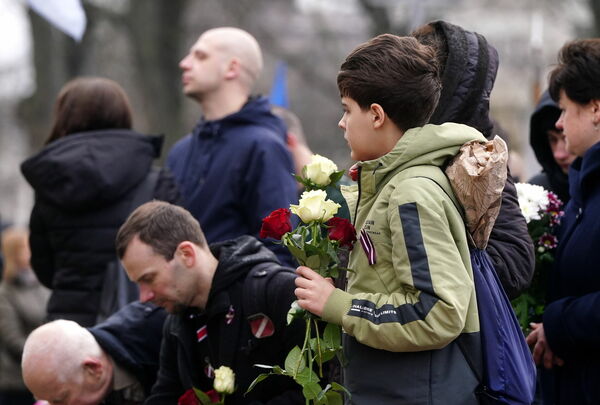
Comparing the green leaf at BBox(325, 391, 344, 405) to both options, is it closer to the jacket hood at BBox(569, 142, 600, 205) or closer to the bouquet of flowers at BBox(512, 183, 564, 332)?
the bouquet of flowers at BBox(512, 183, 564, 332)

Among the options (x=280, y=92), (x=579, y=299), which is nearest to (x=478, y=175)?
(x=579, y=299)

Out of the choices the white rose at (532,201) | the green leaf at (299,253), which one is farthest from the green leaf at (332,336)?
the white rose at (532,201)

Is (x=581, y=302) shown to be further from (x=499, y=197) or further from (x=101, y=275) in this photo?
(x=101, y=275)

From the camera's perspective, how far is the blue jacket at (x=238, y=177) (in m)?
5.67

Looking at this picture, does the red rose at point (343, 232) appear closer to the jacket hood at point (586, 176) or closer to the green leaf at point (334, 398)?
the green leaf at point (334, 398)

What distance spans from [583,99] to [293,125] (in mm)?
3428

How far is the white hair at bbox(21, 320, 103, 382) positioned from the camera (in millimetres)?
4840

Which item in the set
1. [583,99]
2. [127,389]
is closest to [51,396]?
[127,389]

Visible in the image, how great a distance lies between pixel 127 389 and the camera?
504 cm

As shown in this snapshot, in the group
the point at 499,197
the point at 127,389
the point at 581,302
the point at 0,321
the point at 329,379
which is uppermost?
the point at 499,197

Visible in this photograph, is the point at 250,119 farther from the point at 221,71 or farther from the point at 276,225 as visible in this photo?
the point at 276,225

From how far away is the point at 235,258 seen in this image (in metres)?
4.54

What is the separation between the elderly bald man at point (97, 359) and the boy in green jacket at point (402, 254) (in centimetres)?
178

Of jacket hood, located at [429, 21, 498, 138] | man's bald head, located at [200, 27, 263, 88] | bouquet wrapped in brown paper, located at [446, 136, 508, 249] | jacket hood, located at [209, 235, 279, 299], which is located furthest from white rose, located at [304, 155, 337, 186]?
man's bald head, located at [200, 27, 263, 88]
